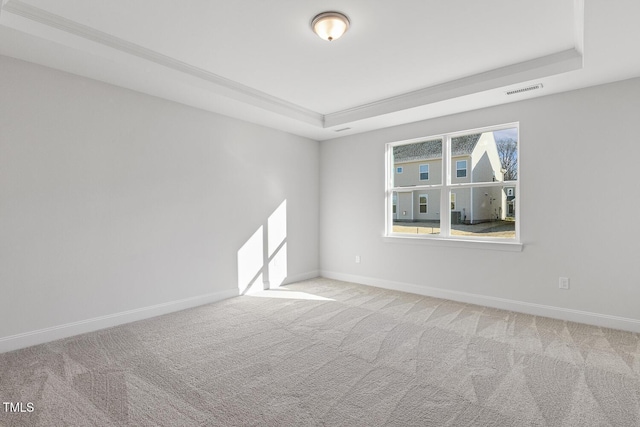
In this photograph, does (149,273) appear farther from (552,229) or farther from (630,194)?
(630,194)

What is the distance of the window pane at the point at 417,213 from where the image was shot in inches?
184

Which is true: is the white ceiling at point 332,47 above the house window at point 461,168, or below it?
above

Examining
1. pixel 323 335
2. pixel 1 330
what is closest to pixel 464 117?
pixel 323 335

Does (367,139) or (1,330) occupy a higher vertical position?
(367,139)

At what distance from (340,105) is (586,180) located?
299cm

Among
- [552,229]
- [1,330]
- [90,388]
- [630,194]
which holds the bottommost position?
[90,388]

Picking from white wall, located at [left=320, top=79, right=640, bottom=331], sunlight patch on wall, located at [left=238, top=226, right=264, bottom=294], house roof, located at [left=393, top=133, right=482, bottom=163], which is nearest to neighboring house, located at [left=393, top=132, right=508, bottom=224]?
house roof, located at [left=393, top=133, right=482, bottom=163]

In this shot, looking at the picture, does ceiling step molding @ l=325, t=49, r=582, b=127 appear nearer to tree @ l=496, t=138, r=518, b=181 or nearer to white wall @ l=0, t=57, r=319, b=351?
tree @ l=496, t=138, r=518, b=181

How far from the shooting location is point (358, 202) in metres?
5.37

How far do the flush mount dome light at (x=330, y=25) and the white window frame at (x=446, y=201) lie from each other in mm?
2526

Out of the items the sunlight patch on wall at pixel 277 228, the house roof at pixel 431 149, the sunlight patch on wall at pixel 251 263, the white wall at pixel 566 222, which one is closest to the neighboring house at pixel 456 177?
the house roof at pixel 431 149

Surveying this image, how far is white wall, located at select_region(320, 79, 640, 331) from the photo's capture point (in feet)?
Answer: 10.6

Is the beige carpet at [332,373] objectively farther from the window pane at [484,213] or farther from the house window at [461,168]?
the house window at [461,168]

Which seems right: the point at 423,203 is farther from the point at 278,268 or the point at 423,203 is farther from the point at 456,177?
the point at 278,268
